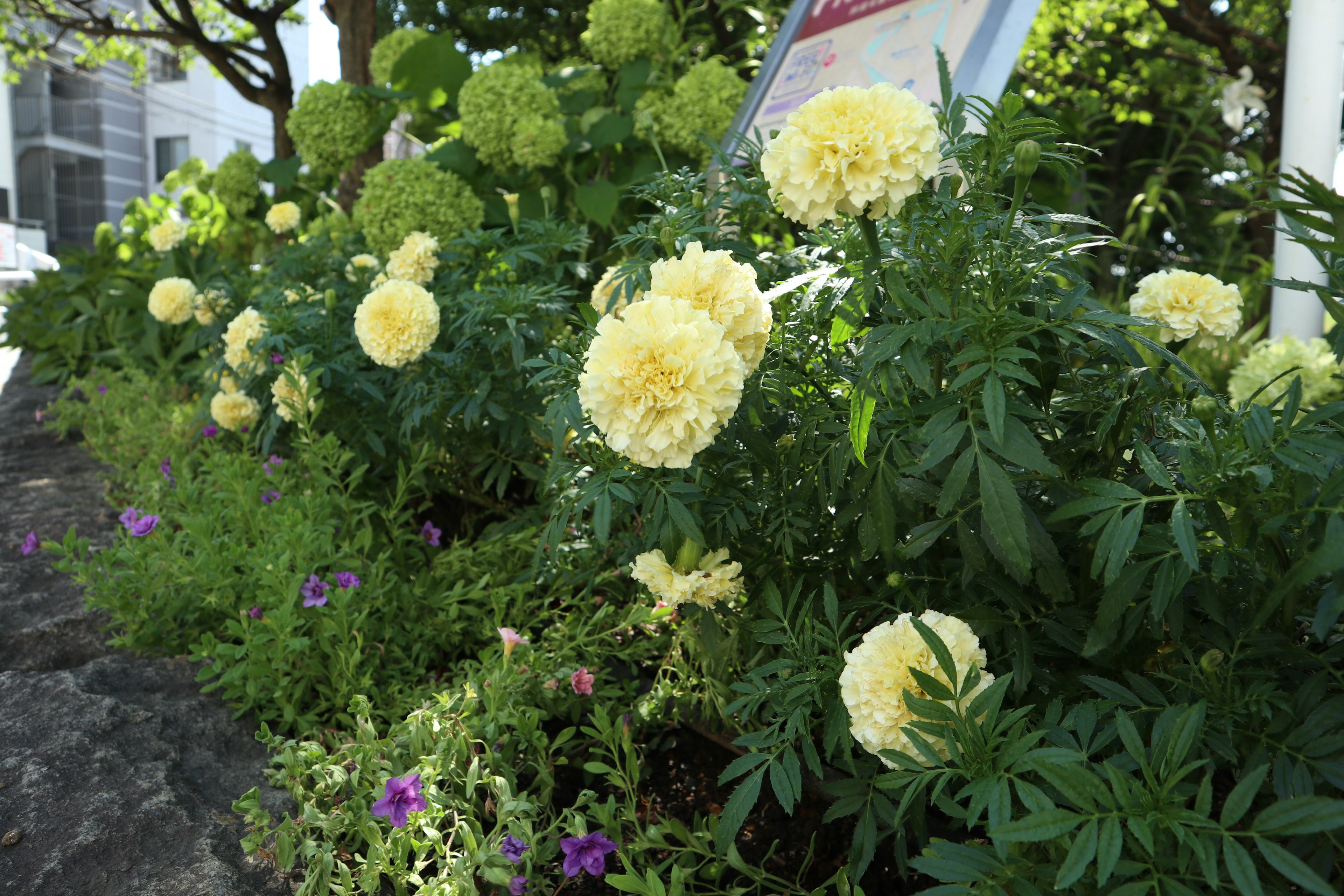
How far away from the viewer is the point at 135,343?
4531 mm

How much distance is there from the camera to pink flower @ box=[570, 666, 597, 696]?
1598 millimetres

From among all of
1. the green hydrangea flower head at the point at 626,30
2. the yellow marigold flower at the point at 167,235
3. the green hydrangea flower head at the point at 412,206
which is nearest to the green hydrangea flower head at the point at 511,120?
the green hydrangea flower head at the point at 412,206

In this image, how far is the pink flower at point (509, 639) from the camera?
1.56 meters

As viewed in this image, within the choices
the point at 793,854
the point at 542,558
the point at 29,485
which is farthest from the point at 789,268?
the point at 29,485

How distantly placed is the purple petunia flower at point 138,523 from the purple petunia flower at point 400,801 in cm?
103

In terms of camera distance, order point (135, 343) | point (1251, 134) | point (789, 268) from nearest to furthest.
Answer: point (789, 268), point (135, 343), point (1251, 134)

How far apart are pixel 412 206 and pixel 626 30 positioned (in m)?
1.17

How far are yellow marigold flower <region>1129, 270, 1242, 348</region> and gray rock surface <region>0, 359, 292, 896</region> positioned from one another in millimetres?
1556

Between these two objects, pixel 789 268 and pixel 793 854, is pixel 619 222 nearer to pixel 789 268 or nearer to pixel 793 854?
pixel 789 268

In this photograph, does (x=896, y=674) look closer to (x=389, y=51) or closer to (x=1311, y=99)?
(x=1311, y=99)

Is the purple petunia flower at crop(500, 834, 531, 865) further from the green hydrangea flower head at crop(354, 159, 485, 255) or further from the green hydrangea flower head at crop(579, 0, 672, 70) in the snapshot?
the green hydrangea flower head at crop(579, 0, 672, 70)

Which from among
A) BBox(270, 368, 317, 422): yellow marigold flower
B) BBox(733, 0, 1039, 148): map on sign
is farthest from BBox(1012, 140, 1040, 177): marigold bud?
BBox(270, 368, 317, 422): yellow marigold flower

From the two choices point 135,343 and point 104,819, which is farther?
point 135,343

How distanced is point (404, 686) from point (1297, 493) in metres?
1.44
